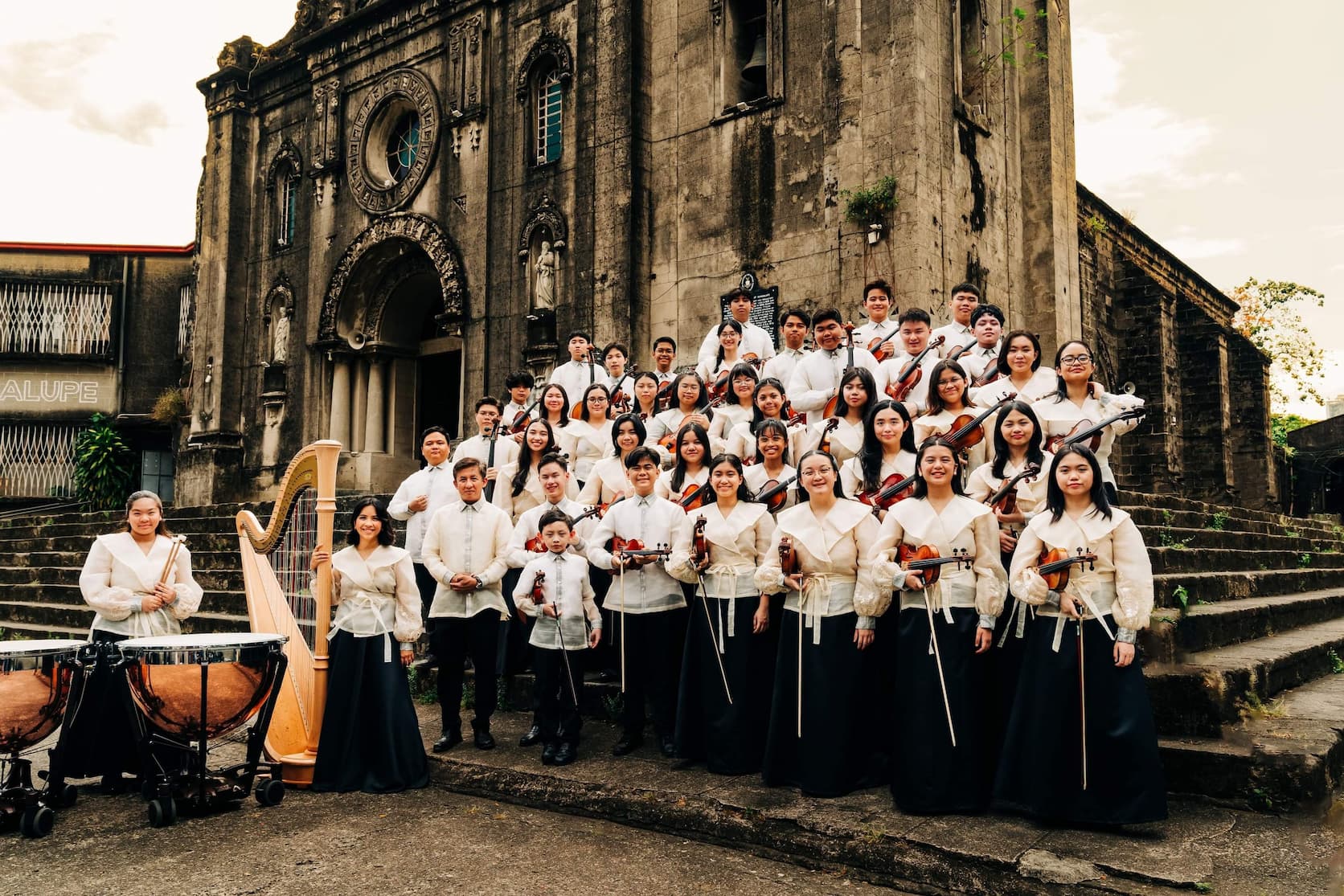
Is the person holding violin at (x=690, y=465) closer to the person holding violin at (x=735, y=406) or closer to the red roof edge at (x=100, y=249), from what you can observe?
the person holding violin at (x=735, y=406)

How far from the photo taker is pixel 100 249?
24.0m

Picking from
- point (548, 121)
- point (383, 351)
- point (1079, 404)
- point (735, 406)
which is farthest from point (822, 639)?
point (383, 351)

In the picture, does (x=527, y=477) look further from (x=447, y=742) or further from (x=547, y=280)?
(x=547, y=280)

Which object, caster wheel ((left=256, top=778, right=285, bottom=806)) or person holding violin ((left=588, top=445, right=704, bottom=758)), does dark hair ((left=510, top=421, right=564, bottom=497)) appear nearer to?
person holding violin ((left=588, top=445, right=704, bottom=758))

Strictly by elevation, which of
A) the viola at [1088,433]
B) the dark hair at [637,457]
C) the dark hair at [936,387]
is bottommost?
the dark hair at [637,457]

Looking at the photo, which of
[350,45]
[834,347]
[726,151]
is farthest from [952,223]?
[350,45]

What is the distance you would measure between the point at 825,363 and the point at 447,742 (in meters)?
4.09

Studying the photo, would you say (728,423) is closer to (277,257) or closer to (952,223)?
(952,223)

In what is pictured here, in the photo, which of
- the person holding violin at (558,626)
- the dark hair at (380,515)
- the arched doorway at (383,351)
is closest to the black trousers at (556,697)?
the person holding violin at (558,626)

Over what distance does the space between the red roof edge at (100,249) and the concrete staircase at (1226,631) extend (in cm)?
1175

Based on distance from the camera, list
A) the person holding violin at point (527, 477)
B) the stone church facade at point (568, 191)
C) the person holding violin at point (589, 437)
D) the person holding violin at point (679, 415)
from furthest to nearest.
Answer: the stone church facade at point (568, 191) → the person holding violin at point (589, 437) → the person holding violin at point (679, 415) → the person holding violin at point (527, 477)

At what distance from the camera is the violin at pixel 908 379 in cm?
766

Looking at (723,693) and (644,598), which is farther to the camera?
(644,598)

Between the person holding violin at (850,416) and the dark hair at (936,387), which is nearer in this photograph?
the dark hair at (936,387)
